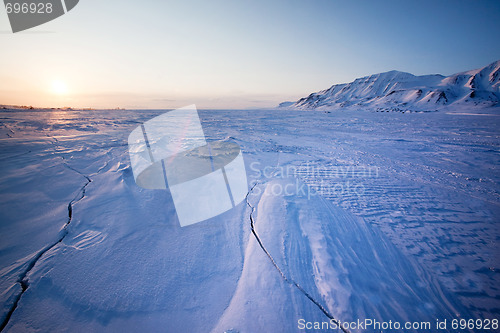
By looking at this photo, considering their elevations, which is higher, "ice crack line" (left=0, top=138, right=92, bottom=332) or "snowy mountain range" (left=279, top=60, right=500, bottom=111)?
"snowy mountain range" (left=279, top=60, right=500, bottom=111)

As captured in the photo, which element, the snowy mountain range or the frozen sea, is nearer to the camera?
the frozen sea

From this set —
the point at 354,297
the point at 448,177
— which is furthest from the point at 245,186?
the point at 448,177

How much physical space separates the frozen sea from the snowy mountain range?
34235 millimetres

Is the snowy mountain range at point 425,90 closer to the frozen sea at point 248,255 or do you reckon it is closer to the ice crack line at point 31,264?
the frozen sea at point 248,255

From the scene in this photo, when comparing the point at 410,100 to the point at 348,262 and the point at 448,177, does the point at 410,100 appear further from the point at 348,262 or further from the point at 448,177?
the point at 348,262

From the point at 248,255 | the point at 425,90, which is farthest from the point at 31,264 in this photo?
the point at 425,90

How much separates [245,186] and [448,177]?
382 centimetres

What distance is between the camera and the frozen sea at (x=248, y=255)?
48.6 inches

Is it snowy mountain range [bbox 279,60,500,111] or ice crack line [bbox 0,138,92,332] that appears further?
snowy mountain range [bbox 279,60,500,111]

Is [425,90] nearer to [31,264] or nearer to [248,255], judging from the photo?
[248,255]

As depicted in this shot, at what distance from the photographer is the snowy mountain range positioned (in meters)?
29.7

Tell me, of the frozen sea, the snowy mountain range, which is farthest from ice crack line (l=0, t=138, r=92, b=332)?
the snowy mountain range

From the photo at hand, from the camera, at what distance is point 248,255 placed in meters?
1.71

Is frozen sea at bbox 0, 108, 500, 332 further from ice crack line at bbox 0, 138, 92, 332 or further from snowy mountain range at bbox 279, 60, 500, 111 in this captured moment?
snowy mountain range at bbox 279, 60, 500, 111
